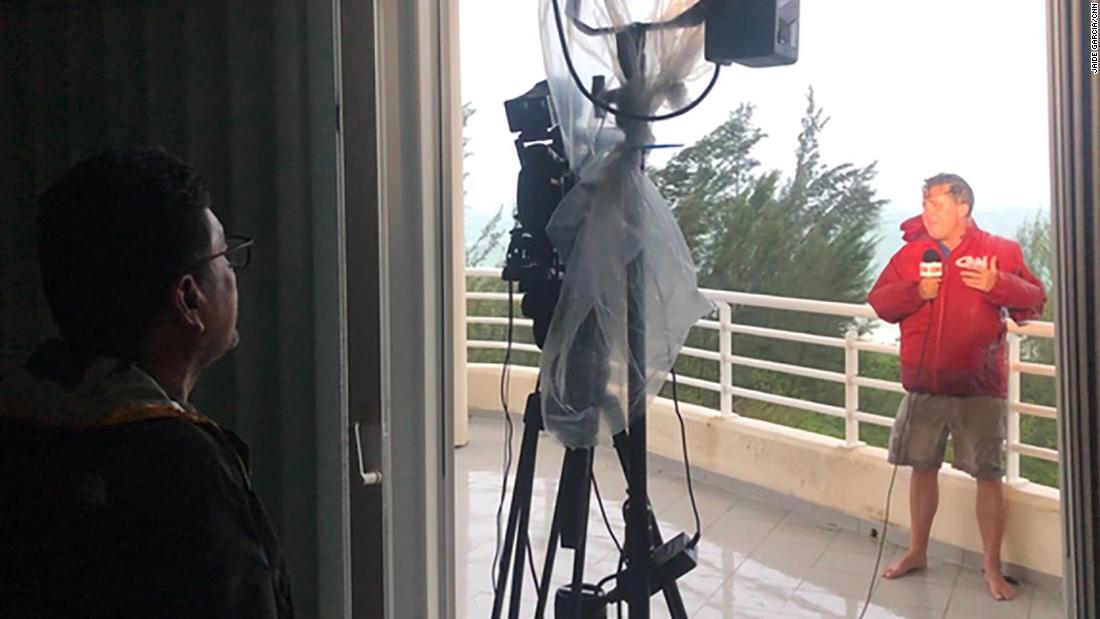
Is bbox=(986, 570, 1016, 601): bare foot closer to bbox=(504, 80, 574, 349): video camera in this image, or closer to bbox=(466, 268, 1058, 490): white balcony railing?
bbox=(466, 268, 1058, 490): white balcony railing

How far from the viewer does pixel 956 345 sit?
252 cm

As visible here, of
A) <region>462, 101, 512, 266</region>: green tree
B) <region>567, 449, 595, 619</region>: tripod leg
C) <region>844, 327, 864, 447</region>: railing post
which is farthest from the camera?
<region>844, 327, 864, 447</region>: railing post

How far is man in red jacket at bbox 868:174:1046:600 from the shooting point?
2.49 meters

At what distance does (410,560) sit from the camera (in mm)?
1216

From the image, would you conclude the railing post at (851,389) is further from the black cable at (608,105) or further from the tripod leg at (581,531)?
the black cable at (608,105)

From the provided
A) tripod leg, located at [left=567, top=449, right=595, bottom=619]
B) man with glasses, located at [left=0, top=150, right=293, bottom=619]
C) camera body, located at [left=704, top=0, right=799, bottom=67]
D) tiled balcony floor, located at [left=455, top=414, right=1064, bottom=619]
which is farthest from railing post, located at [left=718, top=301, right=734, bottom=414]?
man with glasses, located at [left=0, top=150, right=293, bottom=619]

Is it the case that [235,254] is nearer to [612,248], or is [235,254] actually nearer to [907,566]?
[612,248]

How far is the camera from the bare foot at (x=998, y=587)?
95.7 inches

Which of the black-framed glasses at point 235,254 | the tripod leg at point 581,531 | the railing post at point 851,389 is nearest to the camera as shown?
the black-framed glasses at point 235,254

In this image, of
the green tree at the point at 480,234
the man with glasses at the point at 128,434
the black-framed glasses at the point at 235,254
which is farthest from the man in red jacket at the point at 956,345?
the man with glasses at the point at 128,434

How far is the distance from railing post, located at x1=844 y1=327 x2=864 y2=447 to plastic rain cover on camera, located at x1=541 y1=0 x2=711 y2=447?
191cm

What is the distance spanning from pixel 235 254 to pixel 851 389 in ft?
8.88

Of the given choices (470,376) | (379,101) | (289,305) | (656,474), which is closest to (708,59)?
(379,101)

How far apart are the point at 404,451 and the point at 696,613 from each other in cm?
145
